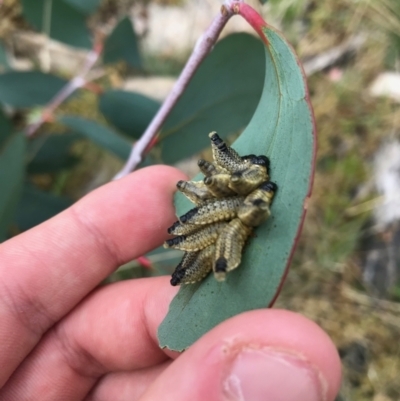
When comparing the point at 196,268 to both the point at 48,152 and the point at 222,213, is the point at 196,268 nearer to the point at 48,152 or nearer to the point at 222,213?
the point at 222,213

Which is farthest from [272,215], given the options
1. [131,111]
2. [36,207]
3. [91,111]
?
[91,111]

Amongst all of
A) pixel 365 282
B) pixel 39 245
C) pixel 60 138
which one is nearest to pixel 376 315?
pixel 365 282

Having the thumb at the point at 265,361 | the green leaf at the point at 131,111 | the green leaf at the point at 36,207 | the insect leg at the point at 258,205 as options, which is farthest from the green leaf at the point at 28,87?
the thumb at the point at 265,361

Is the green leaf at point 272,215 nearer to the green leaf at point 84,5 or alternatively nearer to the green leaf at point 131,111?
the green leaf at point 131,111

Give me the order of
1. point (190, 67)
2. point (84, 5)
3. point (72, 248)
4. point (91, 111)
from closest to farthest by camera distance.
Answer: point (190, 67) < point (72, 248) < point (84, 5) < point (91, 111)

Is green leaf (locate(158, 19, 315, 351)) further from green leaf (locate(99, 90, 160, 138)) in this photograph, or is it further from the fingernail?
green leaf (locate(99, 90, 160, 138))

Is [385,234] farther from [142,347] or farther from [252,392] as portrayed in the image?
[252,392]
